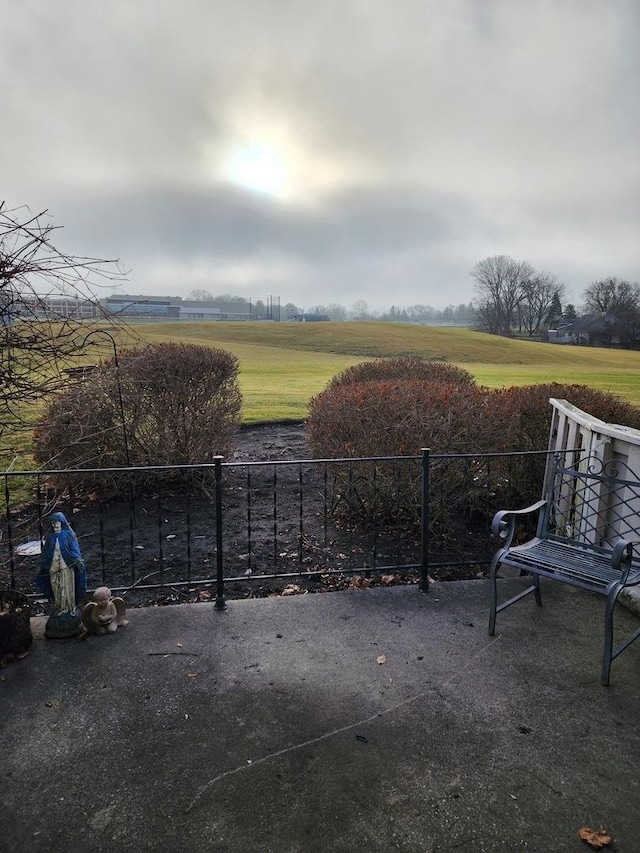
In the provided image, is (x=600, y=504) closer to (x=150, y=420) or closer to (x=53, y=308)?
(x=53, y=308)

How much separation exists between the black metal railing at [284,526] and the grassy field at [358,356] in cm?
720

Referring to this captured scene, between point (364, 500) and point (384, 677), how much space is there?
258 cm

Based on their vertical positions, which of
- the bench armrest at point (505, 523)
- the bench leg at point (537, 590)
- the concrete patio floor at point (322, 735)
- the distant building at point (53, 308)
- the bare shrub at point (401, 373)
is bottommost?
the concrete patio floor at point (322, 735)

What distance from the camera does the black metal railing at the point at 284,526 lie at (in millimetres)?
4414

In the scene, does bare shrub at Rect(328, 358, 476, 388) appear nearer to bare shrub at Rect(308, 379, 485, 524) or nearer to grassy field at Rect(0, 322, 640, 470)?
grassy field at Rect(0, 322, 640, 470)

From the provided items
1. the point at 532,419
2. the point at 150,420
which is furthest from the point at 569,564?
the point at 150,420

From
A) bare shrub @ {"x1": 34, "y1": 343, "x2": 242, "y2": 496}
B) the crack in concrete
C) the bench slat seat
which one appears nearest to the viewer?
the crack in concrete

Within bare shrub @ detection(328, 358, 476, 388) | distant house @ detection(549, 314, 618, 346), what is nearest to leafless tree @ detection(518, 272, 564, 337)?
distant house @ detection(549, 314, 618, 346)

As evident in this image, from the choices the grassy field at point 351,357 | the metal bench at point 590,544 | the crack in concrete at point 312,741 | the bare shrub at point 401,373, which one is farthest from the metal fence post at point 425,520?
the grassy field at point 351,357

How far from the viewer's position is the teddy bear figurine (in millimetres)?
3422

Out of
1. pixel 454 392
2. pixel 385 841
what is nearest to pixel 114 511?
pixel 454 392

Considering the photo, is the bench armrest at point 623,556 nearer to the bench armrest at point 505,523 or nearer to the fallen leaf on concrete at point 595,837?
the bench armrest at point 505,523

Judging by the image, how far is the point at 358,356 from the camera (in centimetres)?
4641

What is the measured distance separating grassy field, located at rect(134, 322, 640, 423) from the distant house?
13.7 metres
